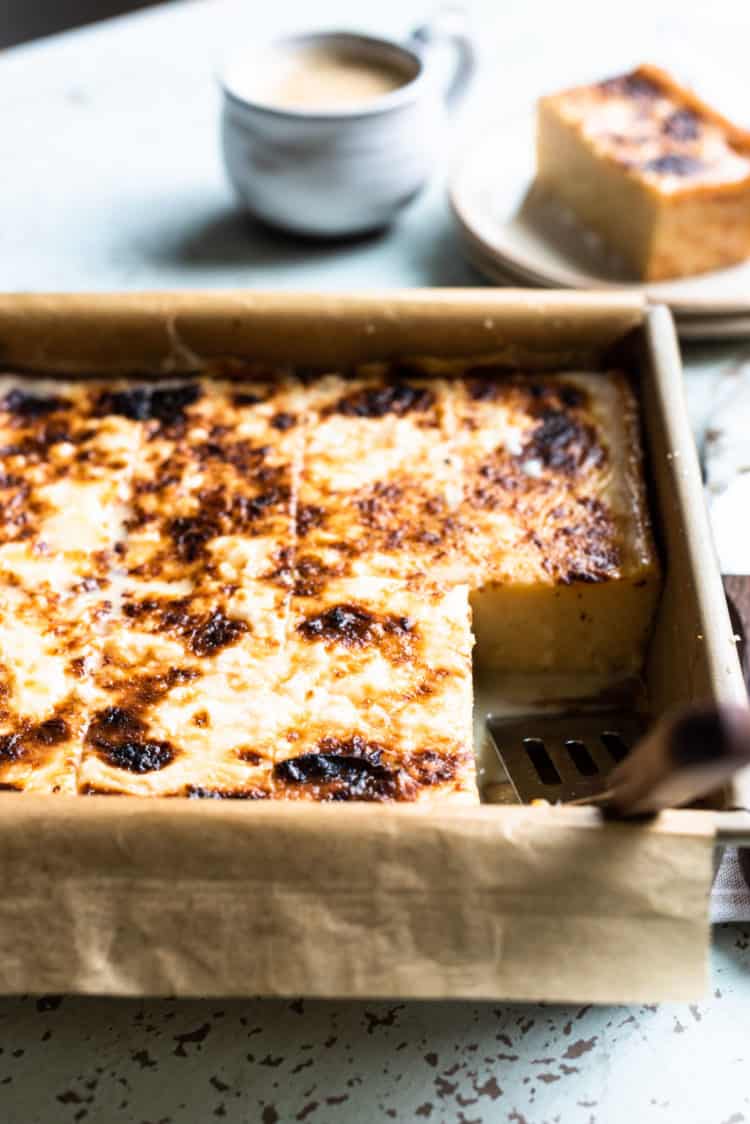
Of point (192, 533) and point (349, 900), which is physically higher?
point (349, 900)

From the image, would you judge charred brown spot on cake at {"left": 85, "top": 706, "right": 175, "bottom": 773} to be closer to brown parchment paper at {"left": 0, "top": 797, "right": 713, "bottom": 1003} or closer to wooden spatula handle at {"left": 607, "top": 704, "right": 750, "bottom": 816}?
brown parchment paper at {"left": 0, "top": 797, "right": 713, "bottom": 1003}

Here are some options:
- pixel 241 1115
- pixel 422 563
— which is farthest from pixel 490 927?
pixel 422 563

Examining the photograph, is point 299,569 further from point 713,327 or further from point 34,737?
point 713,327

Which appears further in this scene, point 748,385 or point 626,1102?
point 748,385

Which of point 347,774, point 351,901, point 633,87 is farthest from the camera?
point 633,87

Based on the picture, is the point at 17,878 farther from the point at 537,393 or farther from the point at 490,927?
the point at 537,393

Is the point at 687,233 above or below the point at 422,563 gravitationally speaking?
above

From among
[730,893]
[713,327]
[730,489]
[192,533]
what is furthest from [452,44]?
[730,893]
